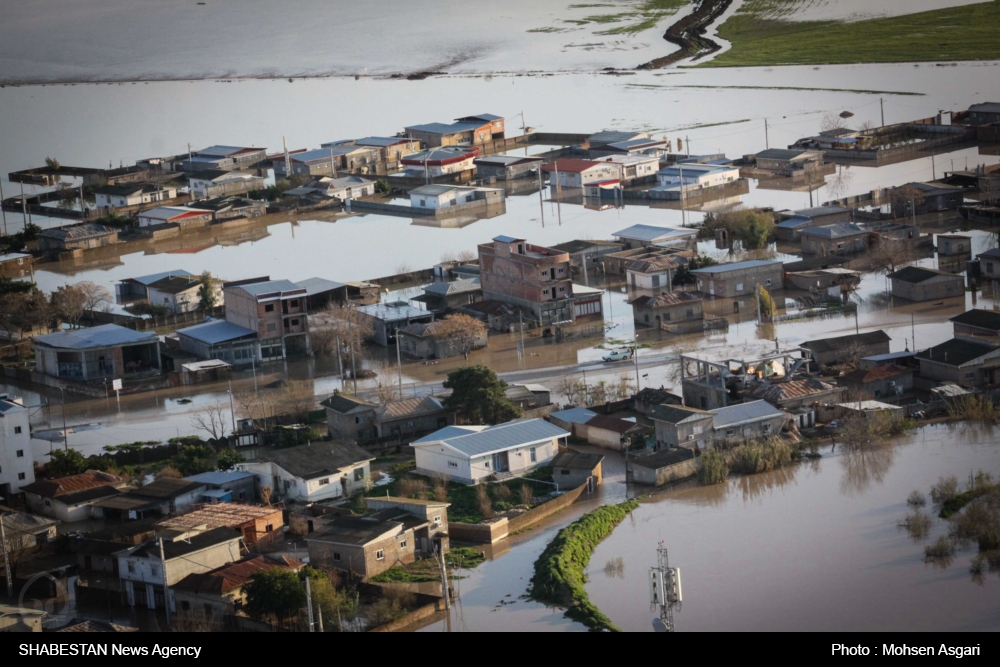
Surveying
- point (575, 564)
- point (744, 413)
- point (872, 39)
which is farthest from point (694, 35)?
point (575, 564)

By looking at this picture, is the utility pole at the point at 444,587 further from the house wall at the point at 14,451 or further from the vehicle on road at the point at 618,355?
the vehicle on road at the point at 618,355

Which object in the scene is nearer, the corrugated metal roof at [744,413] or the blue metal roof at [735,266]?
the corrugated metal roof at [744,413]

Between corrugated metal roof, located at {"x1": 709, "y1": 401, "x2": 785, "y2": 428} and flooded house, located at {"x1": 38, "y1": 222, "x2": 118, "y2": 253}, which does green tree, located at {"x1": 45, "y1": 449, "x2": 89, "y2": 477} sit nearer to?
corrugated metal roof, located at {"x1": 709, "y1": 401, "x2": 785, "y2": 428}

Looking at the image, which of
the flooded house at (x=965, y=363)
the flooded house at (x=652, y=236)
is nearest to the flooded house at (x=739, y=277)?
the flooded house at (x=652, y=236)

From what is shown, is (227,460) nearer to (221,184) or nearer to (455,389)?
(455,389)

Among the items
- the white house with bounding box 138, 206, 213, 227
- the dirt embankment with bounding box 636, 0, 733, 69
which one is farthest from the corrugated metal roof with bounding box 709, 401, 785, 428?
the dirt embankment with bounding box 636, 0, 733, 69

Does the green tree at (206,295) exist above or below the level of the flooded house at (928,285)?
above
